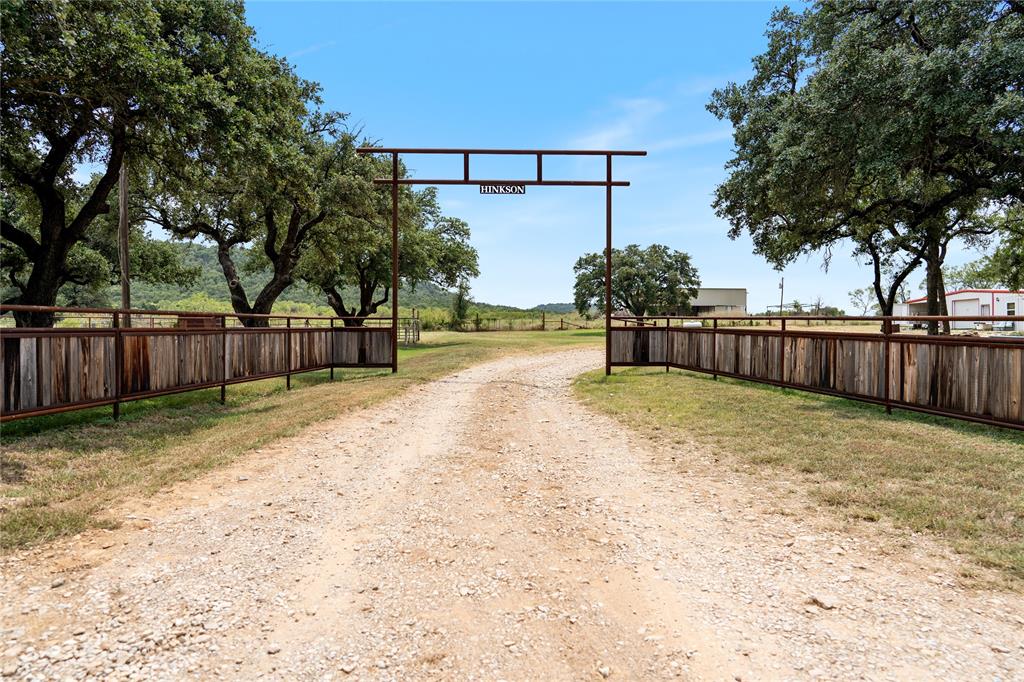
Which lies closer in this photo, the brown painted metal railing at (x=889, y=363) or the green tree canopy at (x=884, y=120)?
the brown painted metal railing at (x=889, y=363)

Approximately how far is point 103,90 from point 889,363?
15509mm

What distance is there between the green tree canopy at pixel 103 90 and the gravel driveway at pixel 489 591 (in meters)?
9.12

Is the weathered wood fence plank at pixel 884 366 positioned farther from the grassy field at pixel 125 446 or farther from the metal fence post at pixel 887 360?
the grassy field at pixel 125 446

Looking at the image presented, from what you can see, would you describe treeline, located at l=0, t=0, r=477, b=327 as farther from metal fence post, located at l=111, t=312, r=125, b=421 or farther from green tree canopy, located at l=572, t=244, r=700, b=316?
green tree canopy, located at l=572, t=244, r=700, b=316

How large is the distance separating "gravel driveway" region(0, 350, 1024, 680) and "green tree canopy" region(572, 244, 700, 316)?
51.1m

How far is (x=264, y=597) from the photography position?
304cm

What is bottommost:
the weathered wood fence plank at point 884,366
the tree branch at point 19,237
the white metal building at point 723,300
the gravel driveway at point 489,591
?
the gravel driveway at point 489,591

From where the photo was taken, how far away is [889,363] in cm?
855

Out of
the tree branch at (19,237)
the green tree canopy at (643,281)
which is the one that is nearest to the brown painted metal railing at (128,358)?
the tree branch at (19,237)

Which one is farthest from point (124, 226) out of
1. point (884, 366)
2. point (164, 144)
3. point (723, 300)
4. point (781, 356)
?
point (723, 300)

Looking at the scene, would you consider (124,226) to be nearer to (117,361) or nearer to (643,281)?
(117,361)

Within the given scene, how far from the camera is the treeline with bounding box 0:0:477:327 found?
31.0ft

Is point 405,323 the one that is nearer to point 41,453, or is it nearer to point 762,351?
point 762,351

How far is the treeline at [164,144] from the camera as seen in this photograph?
9.45 m
